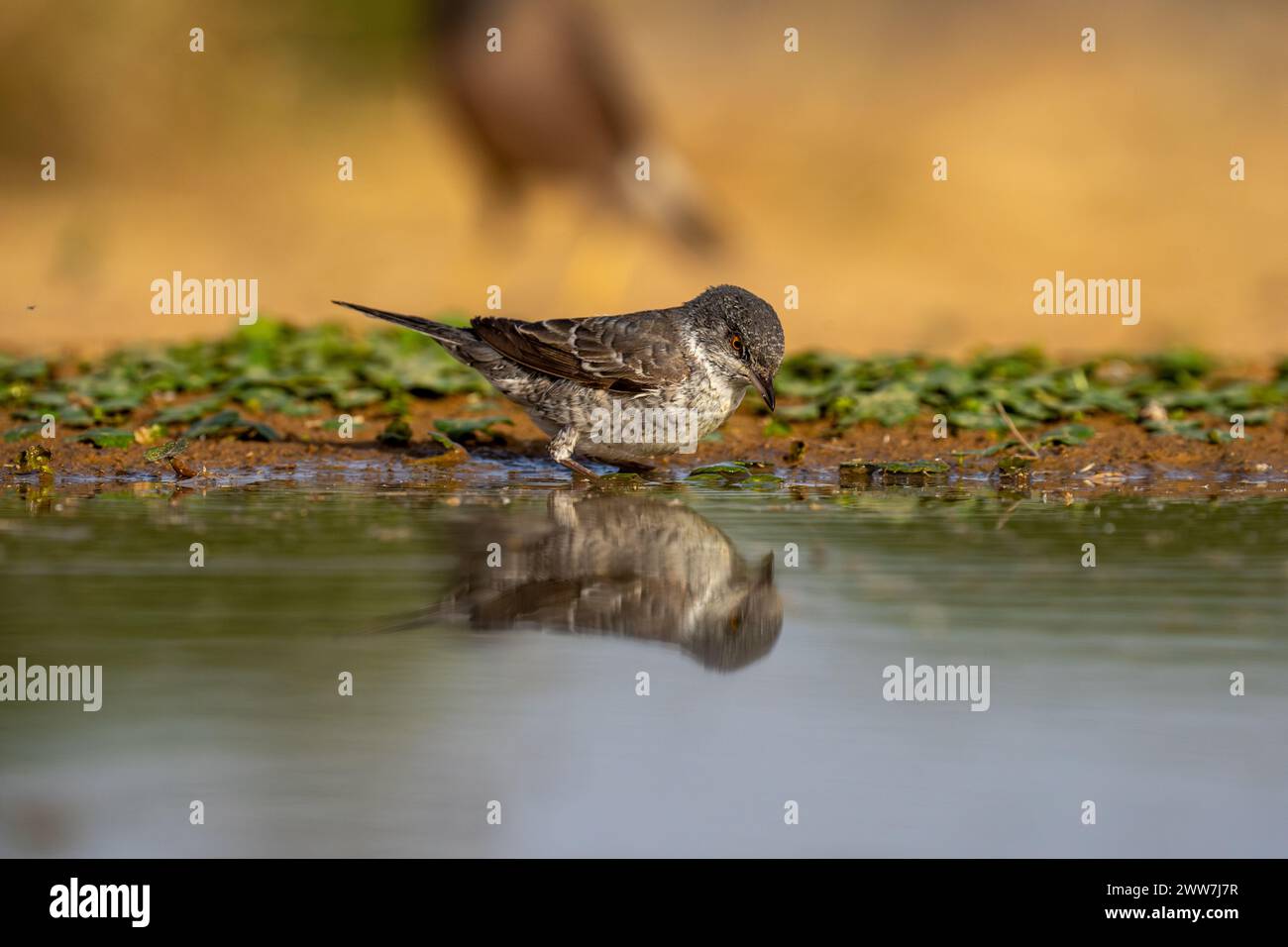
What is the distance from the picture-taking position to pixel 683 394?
968cm

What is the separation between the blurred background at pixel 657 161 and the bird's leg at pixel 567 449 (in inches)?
274

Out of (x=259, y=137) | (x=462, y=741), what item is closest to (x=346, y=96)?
(x=259, y=137)

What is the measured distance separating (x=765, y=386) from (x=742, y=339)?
1.08ft

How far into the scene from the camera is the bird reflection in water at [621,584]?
6141 millimetres

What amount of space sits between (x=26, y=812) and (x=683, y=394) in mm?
5904

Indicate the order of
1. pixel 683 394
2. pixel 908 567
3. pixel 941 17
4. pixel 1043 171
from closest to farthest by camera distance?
pixel 908 567 < pixel 683 394 < pixel 1043 171 < pixel 941 17

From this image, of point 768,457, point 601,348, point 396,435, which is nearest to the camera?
point 601,348

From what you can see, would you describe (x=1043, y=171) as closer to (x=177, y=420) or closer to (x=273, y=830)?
(x=177, y=420)

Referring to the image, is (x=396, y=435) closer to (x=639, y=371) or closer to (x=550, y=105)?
(x=639, y=371)

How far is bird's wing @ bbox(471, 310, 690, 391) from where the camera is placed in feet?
32.1

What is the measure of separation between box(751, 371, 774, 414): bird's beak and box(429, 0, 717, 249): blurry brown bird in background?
12.0 m

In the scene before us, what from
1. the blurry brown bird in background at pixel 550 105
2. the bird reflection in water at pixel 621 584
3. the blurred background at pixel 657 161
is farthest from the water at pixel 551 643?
the blurry brown bird in background at pixel 550 105

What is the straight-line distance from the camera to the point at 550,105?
21203 millimetres

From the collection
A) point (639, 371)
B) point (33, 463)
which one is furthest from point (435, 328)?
point (33, 463)
